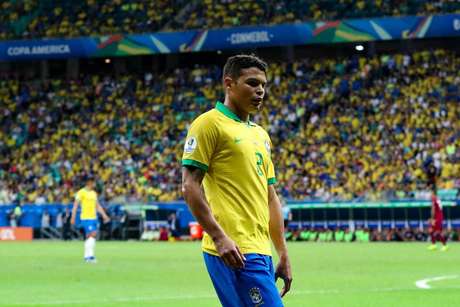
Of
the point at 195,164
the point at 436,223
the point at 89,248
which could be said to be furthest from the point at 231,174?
the point at 436,223

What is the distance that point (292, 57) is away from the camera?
5706 cm

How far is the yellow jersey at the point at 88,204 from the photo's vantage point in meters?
28.8

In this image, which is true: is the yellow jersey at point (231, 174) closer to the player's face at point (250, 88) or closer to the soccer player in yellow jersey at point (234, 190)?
the soccer player in yellow jersey at point (234, 190)

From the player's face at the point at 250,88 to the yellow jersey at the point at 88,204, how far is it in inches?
872

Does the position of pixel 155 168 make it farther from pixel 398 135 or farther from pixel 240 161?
pixel 240 161

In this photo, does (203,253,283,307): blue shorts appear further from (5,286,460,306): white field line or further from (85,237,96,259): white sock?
(85,237,96,259): white sock

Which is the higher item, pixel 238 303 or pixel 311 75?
pixel 311 75

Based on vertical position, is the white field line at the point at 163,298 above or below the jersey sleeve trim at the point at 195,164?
below

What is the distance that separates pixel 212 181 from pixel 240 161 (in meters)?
0.22

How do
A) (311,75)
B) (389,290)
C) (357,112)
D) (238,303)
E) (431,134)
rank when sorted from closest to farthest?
(238,303) < (389,290) < (431,134) < (357,112) < (311,75)

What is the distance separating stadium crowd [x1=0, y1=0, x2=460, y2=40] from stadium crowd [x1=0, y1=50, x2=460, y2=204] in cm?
245

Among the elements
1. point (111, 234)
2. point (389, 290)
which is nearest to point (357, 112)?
point (111, 234)

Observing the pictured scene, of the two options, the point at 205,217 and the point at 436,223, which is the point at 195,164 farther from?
the point at 436,223

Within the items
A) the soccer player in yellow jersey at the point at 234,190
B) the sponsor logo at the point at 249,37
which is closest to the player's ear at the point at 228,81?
the soccer player in yellow jersey at the point at 234,190
